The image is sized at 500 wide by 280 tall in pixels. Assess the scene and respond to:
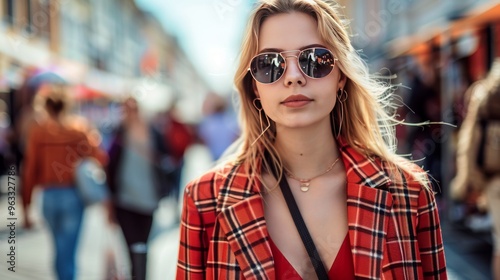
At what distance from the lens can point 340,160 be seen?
6.42 ft

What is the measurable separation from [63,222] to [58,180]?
336mm

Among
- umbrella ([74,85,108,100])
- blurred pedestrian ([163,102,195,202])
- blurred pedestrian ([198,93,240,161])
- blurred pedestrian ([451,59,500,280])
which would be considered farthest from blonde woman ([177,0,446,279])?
umbrella ([74,85,108,100])

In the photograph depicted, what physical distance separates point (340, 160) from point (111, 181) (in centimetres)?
313

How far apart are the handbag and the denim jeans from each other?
0.07 meters

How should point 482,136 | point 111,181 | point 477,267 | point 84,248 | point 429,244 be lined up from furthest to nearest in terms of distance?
1. point 84,248
2. point 477,267
3. point 111,181
4. point 482,136
5. point 429,244

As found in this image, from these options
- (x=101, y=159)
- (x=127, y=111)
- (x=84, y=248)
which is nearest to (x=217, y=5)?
(x=127, y=111)

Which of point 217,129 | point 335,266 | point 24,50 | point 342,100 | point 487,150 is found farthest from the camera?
point 24,50

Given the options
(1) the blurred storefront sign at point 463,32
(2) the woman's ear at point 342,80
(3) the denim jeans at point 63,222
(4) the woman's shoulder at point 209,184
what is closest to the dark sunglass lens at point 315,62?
(2) the woman's ear at point 342,80

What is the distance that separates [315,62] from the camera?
1757 mm

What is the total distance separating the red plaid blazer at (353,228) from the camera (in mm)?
1723

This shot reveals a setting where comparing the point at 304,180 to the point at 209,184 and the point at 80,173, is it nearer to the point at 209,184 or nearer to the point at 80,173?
the point at 209,184

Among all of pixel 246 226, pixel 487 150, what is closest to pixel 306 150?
pixel 246 226

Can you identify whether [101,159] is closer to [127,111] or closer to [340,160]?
[127,111]

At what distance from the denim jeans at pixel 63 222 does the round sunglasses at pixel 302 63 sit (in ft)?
11.3
